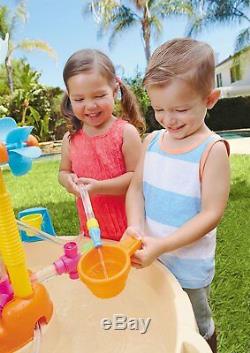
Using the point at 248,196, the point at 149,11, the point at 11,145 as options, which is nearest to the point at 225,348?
the point at 11,145

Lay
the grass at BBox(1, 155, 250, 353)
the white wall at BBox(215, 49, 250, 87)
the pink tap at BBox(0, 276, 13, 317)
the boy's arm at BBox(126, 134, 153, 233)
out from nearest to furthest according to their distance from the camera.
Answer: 1. the pink tap at BBox(0, 276, 13, 317)
2. the boy's arm at BBox(126, 134, 153, 233)
3. the grass at BBox(1, 155, 250, 353)
4. the white wall at BBox(215, 49, 250, 87)

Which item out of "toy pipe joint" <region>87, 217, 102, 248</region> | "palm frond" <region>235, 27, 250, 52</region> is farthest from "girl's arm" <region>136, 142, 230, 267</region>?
"palm frond" <region>235, 27, 250, 52</region>

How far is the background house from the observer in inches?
551

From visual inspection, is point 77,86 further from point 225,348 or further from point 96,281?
point 225,348

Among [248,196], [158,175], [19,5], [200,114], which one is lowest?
[248,196]

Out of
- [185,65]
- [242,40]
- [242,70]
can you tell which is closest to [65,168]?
[185,65]

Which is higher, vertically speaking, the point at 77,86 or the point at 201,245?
the point at 77,86

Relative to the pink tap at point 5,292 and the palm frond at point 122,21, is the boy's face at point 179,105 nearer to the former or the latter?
the pink tap at point 5,292

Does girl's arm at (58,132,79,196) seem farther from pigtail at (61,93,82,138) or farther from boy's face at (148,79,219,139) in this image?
boy's face at (148,79,219,139)

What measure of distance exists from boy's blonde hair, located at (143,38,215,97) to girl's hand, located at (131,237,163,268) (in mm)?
314

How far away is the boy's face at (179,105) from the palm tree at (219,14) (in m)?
13.9

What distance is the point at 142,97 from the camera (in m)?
10.4

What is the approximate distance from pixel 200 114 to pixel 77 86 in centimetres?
40

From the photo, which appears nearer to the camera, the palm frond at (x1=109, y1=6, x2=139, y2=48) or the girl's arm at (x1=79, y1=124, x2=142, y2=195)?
the girl's arm at (x1=79, y1=124, x2=142, y2=195)
